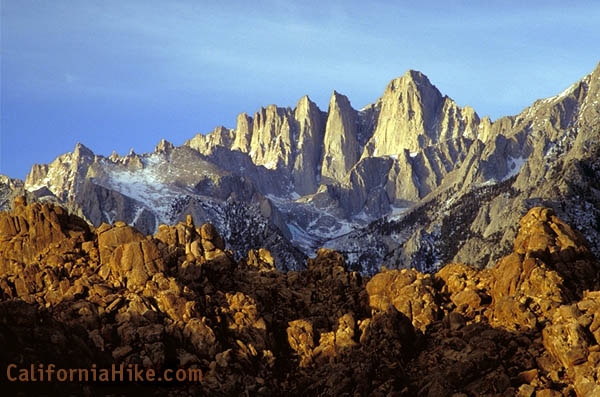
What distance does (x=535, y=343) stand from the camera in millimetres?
59031

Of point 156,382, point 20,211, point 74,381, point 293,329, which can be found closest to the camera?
point 74,381

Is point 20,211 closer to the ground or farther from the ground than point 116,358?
farther from the ground

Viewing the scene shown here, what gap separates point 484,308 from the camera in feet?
220

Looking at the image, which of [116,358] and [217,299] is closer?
[116,358]

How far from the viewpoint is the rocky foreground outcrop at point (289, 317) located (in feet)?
178

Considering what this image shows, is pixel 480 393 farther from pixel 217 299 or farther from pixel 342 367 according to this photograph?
pixel 217 299

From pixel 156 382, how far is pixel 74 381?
21.8ft

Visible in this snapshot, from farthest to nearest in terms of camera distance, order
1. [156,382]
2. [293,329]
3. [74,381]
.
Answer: [293,329], [156,382], [74,381]

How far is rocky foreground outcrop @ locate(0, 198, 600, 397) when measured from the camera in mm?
54344

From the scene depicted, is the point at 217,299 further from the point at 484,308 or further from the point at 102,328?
the point at 484,308

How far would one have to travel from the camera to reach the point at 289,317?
225 ft

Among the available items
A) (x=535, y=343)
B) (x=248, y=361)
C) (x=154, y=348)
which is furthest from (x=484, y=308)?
(x=154, y=348)

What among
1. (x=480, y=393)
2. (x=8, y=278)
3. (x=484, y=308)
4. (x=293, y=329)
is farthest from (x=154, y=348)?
(x=484, y=308)

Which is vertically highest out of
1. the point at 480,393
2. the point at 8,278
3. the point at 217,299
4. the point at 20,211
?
the point at 20,211
